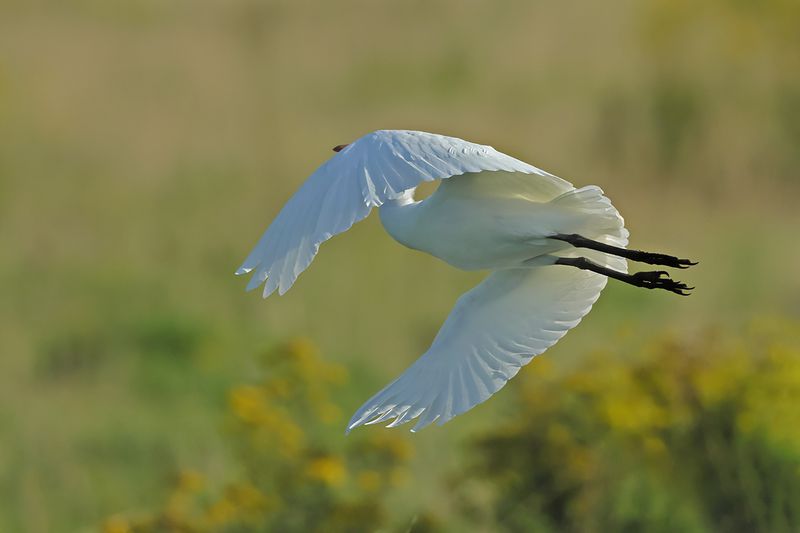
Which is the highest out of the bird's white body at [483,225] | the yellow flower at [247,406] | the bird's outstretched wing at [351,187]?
the bird's outstretched wing at [351,187]

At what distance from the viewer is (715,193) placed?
31.4 feet

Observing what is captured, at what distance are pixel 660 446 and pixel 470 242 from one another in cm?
137

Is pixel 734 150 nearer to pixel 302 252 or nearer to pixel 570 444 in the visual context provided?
pixel 570 444

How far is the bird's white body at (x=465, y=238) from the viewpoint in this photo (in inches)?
108

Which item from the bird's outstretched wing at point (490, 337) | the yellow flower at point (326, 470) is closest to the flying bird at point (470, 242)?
the bird's outstretched wing at point (490, 337)

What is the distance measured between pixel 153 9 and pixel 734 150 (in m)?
3.99

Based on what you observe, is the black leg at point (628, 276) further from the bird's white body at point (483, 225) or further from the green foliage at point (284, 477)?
the green foliage at point (284, 477)

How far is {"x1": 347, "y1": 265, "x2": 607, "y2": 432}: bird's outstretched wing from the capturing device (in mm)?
3250

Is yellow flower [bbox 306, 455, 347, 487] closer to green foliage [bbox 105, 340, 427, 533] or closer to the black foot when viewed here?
green foliage [bbox 105, 340, 427, 533]

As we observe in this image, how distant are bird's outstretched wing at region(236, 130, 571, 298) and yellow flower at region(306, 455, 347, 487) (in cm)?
119

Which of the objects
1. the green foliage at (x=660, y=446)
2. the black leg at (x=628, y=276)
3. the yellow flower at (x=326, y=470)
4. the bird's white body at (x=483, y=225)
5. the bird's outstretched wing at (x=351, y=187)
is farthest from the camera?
the green foliage at (x=660, y=446)

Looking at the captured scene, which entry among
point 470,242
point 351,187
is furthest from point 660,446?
point 351,187

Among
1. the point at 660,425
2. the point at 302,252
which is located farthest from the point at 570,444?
the point at 302,252

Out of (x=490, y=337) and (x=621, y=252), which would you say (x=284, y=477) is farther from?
(x=621, y=252)
